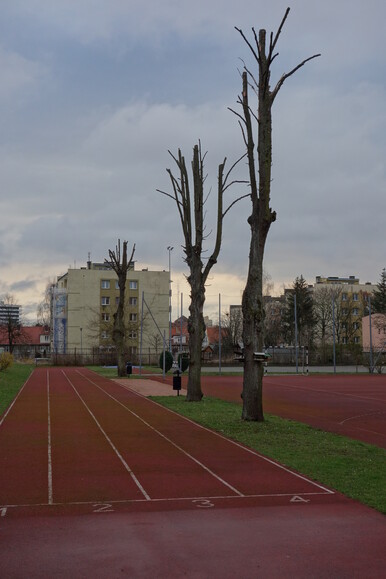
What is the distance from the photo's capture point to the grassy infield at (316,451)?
30.8 feet

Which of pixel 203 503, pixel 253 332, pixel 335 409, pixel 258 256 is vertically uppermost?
pixel 258 256

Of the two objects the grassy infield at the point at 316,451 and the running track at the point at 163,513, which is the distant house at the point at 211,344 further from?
the running track at the point at 163,513

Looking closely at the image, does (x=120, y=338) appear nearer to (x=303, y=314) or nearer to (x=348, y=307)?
(x=303, y=314)

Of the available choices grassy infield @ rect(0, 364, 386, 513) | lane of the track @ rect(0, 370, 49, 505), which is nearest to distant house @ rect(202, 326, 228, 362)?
lane of the track @ rect(0, 370, 49, 505)

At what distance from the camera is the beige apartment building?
312ft

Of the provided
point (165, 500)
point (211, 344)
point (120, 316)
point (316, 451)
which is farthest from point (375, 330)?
point (165, 500)

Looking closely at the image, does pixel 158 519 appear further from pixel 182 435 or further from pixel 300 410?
pixel 300 410

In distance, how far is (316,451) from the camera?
41.0ft

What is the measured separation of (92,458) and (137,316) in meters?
86.6

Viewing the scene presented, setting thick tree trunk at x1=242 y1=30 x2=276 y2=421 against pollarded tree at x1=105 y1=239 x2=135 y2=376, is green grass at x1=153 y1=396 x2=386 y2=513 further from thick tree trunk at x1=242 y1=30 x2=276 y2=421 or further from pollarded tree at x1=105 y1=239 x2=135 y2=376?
pollarded tree at x1=105 y1=239 x2=135 y2=376

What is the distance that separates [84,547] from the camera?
6.43m

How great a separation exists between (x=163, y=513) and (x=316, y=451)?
17.8ft

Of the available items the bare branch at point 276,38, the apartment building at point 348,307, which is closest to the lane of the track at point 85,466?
the bare branch at point 276,38

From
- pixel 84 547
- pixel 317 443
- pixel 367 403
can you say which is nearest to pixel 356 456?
pixel 317 443
